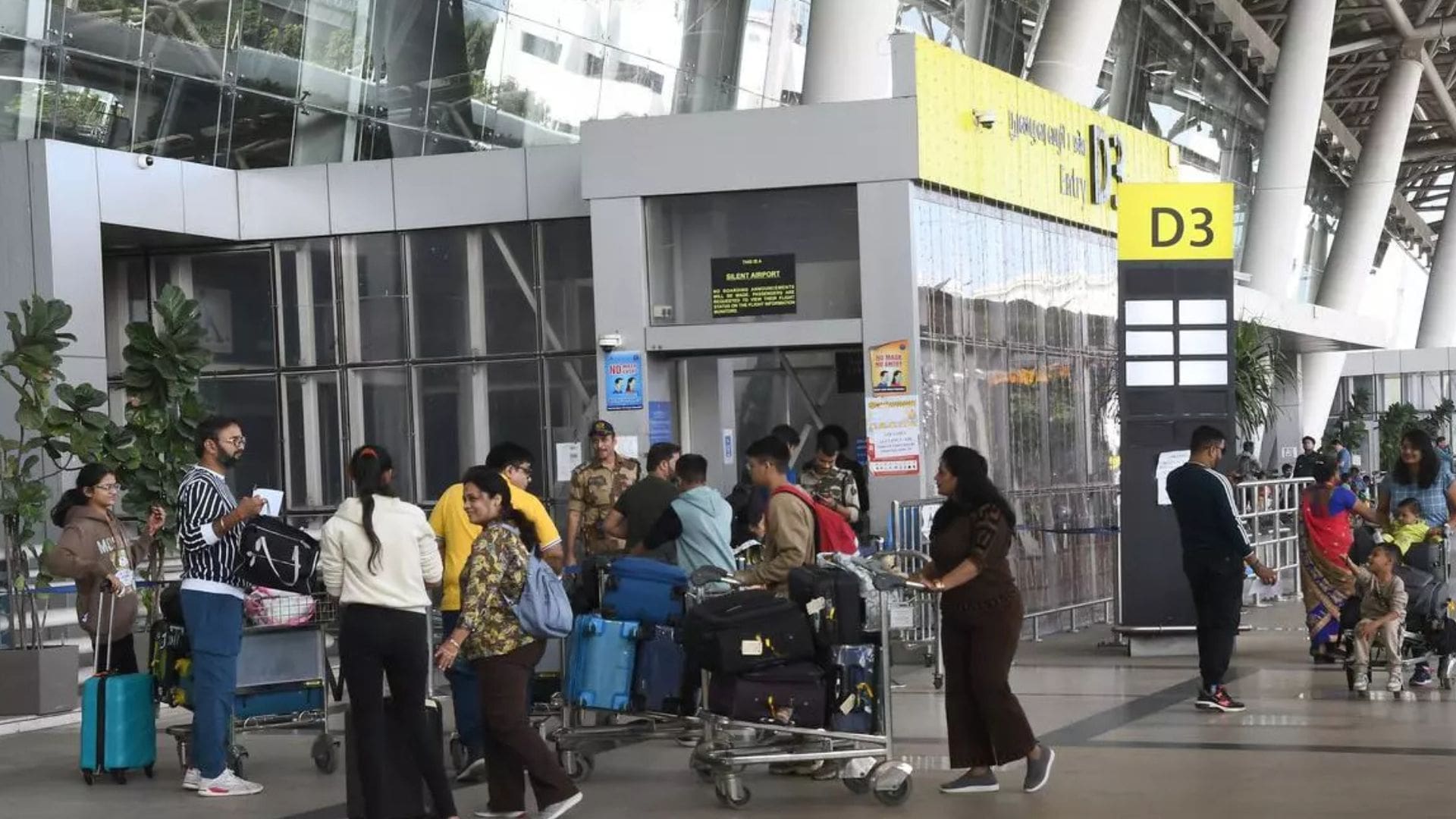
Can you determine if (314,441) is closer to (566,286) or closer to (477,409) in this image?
(477,409)

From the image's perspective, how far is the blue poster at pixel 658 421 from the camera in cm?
1806

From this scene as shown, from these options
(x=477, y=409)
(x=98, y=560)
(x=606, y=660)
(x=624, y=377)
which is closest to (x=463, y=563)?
(x=606, y=660)

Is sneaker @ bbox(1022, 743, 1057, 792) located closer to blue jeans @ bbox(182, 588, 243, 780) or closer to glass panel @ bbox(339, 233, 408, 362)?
blue jeans @ bbox(182, 588, 243, 780)

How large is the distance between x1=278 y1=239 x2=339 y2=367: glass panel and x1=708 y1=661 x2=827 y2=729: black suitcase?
1218 centimetres

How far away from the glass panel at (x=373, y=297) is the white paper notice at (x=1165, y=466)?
26.1 ft

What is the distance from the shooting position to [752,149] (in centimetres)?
1739

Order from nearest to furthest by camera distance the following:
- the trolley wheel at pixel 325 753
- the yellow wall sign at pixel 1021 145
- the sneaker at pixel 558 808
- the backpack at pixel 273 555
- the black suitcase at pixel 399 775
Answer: the black suitcase at pixel 399 775
the sneaker at pixel 558 808
the backpack at pixel 273 555
the trolley wheel at pixel 325 753
the yellow wall sign at pixel 1021 145

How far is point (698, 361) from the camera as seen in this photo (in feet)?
62.4

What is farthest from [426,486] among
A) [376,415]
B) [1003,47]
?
[1003,47]

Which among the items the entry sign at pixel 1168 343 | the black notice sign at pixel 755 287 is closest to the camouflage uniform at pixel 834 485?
the entry sign at pixel 1168 343

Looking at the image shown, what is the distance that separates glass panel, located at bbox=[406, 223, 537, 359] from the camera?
20.0 m

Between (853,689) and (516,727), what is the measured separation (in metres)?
1.79

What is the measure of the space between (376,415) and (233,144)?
4.49 meters

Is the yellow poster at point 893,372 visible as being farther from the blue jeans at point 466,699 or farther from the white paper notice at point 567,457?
the blue jeans at point 466,699
